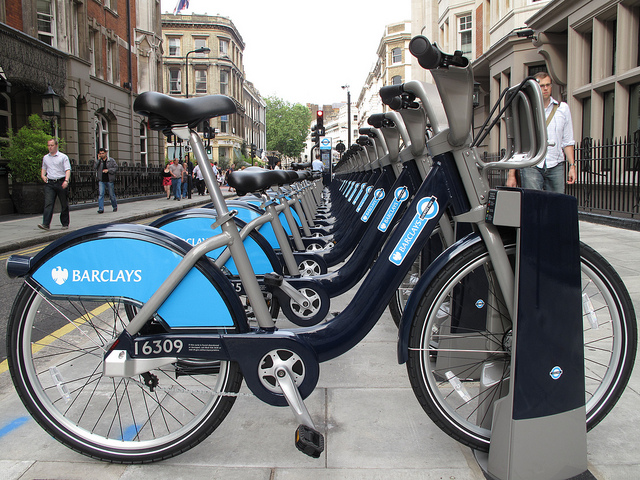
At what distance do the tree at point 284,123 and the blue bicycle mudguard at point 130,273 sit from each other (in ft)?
367

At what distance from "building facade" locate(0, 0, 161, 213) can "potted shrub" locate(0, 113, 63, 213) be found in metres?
2.95

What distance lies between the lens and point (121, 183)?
2366 cm

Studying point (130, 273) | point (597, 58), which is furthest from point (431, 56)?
point (597, 58)

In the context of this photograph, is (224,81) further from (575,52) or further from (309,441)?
(309,441)

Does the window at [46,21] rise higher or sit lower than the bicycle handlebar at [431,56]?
higher

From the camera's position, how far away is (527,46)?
61.0 feet

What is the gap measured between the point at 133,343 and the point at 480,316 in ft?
5.38

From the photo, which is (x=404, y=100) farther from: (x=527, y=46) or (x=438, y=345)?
(x=527, y=46)

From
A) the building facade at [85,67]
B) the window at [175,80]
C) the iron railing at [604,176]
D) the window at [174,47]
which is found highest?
the window at [174,47]

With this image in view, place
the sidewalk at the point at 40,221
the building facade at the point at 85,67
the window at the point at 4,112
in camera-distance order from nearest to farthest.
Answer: the sidewalk at the point at 40,221 < the window at the point at 4,112 < the building facade at the point at 85,67

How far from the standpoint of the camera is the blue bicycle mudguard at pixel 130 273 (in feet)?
7.09

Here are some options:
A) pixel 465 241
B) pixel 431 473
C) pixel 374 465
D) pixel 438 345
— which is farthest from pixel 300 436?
pixel 438 345

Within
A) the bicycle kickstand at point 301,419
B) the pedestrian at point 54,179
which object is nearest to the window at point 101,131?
the pedestrian at point 54,179

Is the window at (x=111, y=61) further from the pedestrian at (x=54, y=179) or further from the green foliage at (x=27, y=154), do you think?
the pedestrian at (x=54, y=179)
